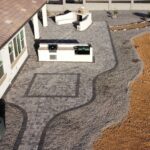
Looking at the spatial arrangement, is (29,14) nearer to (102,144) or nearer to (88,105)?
(88,105)

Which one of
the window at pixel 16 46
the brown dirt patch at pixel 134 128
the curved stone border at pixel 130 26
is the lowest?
the curved stone border at pixel 130 26

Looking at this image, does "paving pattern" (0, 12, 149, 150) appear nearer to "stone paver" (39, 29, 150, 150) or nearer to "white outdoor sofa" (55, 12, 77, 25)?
"stone paver" (39, 29, 150, 150)

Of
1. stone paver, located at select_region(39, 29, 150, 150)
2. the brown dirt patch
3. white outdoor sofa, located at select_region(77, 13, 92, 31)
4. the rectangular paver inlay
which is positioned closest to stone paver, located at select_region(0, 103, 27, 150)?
stone paver, located at select_region(39, 29, 150, 150)

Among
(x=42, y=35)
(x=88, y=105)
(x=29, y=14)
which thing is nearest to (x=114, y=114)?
(x=88, y=105)

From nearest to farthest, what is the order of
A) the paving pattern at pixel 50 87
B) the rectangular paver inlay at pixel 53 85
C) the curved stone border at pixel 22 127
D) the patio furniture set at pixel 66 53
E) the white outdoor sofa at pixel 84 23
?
the curved stone border at pixel 22 127 → the paving pattern at pixel 50 87 → the rectangular paver inlay at pixel 53 85 → the patio furniture set at pixel 66 53 → the white outdoor sofa at pixel 84 23

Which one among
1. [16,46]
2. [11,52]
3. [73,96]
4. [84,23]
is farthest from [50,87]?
[84,23]

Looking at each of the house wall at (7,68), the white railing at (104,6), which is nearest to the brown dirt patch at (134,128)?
the house wall at (7,68)

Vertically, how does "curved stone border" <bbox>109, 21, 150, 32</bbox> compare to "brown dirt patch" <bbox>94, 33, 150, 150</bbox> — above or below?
below

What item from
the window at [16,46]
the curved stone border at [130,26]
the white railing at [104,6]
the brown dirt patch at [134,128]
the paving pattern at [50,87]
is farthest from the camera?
the white railing at [104,6]

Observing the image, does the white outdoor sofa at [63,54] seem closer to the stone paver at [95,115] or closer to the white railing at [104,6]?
the stone paver at [95,115]
